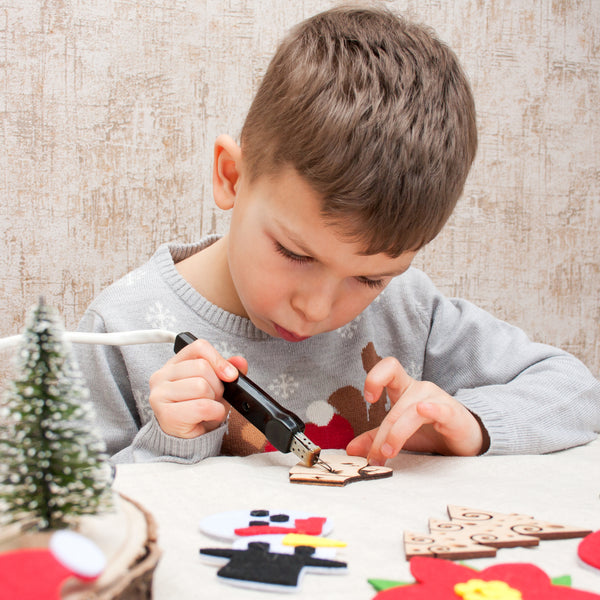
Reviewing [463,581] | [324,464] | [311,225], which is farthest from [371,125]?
[463,581]

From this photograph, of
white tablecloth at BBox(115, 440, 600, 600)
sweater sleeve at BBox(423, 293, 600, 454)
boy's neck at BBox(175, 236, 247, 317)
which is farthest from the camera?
boy's neck at BBox(175, 236, 247, 317)

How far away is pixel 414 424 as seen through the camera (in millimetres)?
687

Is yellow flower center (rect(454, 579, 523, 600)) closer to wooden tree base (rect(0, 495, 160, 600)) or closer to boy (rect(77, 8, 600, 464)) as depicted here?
wooden tree base (rect(0, 495, 160, 600))

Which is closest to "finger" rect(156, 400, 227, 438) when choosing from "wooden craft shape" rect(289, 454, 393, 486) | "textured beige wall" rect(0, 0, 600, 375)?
"wooden craft shape" rect(289, 454, 393, 486)

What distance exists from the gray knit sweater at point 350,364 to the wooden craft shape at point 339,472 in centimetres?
20

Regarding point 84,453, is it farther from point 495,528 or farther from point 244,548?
point 495,528

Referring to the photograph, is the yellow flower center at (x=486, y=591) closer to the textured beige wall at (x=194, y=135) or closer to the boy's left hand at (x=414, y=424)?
the boy's left hand at (x=414, y=424)

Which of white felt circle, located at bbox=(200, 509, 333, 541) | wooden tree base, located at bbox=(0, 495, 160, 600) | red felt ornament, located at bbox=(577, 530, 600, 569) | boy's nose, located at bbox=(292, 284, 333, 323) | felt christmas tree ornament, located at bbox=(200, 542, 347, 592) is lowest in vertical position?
white felt circle, located at bbox=(200, 509, 333, 541)

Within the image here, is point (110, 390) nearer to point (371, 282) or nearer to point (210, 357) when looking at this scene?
point (210, 357)

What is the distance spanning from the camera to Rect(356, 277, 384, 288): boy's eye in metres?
0.74

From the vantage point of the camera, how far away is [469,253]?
1295mm

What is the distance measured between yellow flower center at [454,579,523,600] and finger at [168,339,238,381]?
379mm

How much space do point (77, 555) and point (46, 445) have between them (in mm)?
60

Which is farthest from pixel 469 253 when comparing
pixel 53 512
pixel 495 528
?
pixel 53 512
